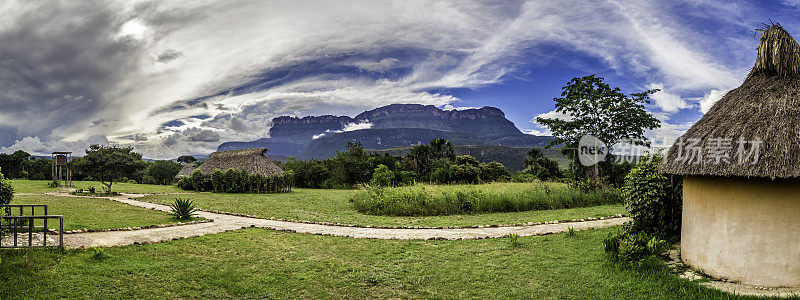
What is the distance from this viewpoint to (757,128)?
19.5 feet

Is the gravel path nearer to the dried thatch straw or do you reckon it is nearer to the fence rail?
the fence rail

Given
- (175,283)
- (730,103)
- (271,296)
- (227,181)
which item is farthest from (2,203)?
(227,181)

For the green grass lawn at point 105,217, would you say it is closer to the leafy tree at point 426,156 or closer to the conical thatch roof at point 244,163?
the conical thatch roof at point 244,163

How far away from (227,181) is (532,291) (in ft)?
75.4

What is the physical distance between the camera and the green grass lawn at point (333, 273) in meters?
5.38

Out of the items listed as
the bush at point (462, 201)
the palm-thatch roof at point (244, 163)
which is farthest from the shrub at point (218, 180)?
the bush at point (462, 201)

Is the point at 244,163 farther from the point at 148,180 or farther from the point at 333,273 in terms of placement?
the point at 333,273

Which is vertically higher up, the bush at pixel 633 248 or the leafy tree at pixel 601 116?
the leafy tree at pixel 601 116

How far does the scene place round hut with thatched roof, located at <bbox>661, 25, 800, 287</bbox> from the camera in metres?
5.46

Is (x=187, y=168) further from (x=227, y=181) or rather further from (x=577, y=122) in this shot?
(x=577, y=122)

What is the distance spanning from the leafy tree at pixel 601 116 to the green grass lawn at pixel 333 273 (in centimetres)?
1565

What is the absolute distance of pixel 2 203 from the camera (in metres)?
7.31

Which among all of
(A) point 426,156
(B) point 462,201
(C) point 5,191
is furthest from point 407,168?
(C) point 5,191

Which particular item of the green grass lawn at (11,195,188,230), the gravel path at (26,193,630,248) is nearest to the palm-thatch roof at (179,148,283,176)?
the green grass lawn at (11,195,188,230)
